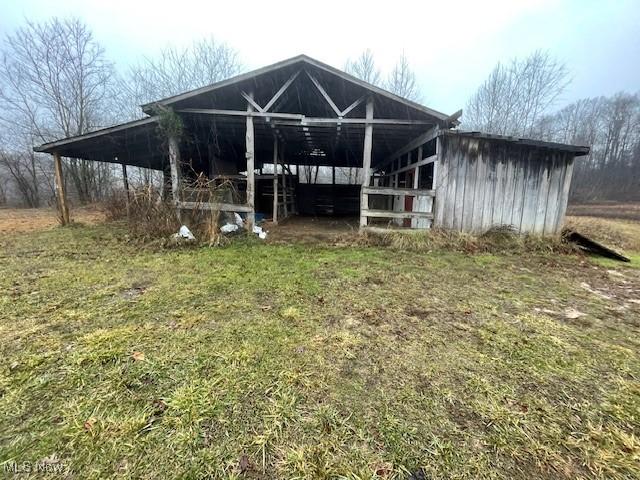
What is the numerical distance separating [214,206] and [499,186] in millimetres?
6769

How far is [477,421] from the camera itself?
156 cm

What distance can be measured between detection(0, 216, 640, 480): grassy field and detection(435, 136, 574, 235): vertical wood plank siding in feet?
10.4

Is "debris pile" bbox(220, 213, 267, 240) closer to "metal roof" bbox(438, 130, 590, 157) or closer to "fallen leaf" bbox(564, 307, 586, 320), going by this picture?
"metal roof" bbox(438, 130, 590, 157)

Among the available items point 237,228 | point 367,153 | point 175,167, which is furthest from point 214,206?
point 367,153

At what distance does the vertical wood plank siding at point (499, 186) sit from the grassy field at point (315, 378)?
10.4 ft

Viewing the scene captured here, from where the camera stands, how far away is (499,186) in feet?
21.9

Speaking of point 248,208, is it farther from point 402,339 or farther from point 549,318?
point 549,318

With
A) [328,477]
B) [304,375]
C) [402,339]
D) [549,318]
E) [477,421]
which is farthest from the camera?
[549,318]

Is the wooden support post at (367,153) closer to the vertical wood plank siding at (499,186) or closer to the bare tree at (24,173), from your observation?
the vertical wood plank siding at (499,186)

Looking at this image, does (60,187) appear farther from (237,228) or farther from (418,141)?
(418,141)

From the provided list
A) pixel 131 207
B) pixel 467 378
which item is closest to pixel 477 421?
pixel 467 378

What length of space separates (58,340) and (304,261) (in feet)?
10.9

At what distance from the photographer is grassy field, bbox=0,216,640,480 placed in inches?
52.5

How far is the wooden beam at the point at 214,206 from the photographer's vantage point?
612 centimetres
